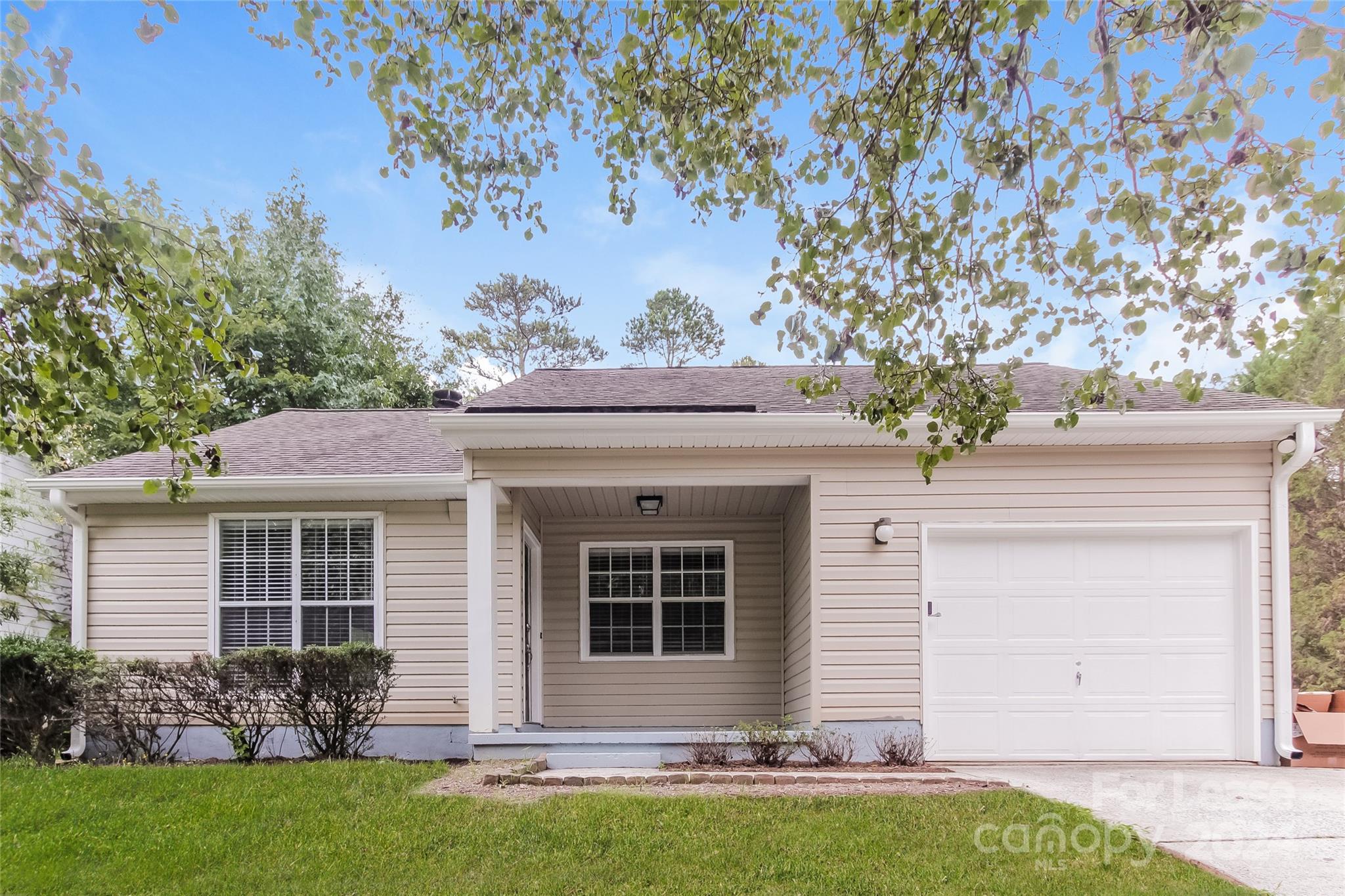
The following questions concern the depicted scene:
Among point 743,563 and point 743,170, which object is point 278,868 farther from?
point 743,563

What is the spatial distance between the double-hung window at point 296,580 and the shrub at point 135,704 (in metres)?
0.92

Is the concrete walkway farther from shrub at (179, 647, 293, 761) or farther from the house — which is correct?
shrub at (179, 647, 293, 761)

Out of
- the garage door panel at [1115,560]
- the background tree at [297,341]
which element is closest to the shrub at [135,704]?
the garage door panel at [1115,560]

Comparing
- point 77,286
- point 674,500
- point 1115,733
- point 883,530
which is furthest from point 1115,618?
point 77,286

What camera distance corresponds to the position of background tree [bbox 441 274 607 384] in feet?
80.2

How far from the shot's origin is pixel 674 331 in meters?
25.0

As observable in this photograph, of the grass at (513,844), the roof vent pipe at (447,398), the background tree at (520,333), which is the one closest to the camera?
the grass at (513,844)

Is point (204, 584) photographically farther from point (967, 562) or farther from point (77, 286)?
point (967, 562)

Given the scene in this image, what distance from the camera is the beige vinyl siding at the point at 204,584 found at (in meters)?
8.27

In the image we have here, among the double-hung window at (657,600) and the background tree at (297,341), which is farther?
the background tree at (297,341)

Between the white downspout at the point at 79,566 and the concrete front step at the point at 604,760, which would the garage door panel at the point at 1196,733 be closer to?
the concrete front step at the point at 604,760

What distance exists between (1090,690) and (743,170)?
547 centimetres

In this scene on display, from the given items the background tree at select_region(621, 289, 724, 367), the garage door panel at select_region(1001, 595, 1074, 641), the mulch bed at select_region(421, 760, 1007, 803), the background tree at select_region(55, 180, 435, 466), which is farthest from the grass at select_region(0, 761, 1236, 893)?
the background tree at select_region(621, 289, 724, 367)

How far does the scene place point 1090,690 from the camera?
7086 mm
